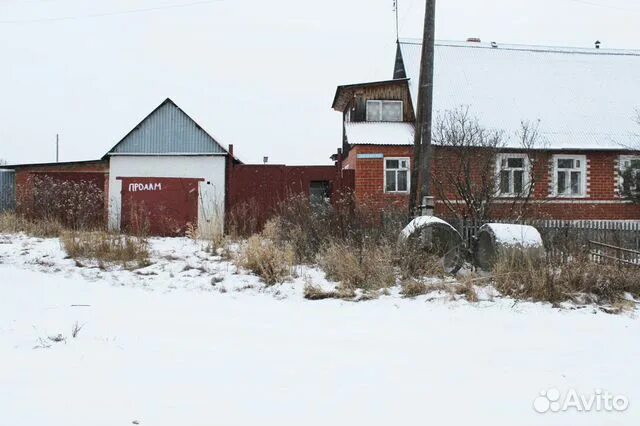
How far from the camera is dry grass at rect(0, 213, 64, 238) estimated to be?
1183cm

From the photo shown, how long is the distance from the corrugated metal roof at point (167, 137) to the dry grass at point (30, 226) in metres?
4.21

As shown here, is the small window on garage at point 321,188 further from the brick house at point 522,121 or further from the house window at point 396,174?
the house window at point 396,174

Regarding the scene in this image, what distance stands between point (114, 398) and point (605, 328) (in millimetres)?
4582

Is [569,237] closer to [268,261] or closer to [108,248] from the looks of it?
[268,261]

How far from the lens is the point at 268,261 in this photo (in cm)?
754

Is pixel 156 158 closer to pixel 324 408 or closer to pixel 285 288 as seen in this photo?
pixel 285 288

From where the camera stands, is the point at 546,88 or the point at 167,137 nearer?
the point at 167,137

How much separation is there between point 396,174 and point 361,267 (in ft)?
34.3

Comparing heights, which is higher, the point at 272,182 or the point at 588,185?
the point at 588,185

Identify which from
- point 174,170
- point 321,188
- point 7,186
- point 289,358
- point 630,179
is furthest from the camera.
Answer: point 7,186

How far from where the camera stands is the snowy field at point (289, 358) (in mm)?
3232

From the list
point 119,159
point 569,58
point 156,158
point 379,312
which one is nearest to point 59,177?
point 119,159

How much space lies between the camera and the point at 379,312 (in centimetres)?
582

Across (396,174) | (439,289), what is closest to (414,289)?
(439,289)
